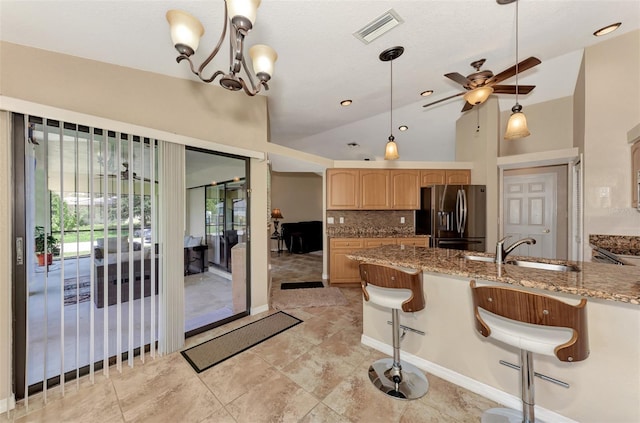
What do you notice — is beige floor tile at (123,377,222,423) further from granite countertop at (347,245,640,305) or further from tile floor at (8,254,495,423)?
granite countertop at (347,245,640,305)

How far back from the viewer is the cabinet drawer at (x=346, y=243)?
416 centimetres

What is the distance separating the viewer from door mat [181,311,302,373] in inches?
83.7

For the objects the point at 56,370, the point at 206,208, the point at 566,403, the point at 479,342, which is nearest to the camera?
the point at 566,403

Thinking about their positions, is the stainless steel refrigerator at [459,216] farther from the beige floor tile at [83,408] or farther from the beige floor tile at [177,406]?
the beige floor tile at [83,408]

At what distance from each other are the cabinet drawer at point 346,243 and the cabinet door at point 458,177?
6.56 feet

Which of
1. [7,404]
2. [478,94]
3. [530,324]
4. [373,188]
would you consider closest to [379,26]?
[478,94]

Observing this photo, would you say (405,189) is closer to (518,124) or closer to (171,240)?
(518,124)

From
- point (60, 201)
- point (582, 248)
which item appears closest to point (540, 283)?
point (582, 248)

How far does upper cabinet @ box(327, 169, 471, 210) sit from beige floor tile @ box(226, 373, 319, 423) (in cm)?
307

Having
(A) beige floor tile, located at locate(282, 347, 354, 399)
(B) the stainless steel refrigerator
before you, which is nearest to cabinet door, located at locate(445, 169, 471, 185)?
(B) the stainless steel refrigerator

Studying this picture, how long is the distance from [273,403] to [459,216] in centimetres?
371

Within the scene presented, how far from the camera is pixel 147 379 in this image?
1.89m

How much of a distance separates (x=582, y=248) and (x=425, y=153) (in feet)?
12.5

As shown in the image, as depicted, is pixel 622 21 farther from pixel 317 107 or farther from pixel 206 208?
pixel 206 208
